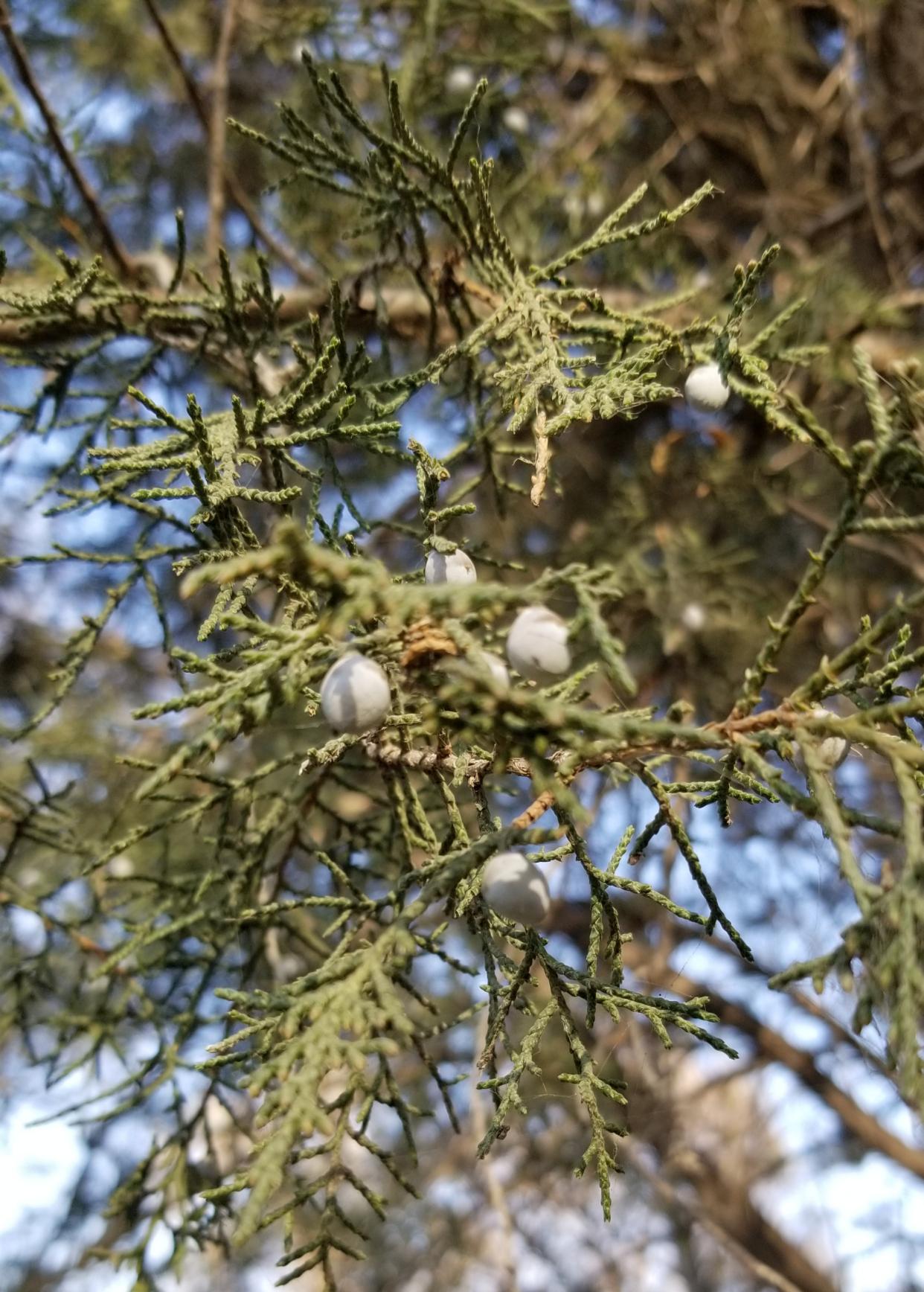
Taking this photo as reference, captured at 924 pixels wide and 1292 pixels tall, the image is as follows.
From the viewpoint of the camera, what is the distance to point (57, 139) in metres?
1.93

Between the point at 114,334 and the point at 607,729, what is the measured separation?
129 centimetres

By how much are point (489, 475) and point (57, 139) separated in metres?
1.18

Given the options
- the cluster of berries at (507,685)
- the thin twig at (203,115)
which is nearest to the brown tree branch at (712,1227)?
the cluster of berries at (507,685)

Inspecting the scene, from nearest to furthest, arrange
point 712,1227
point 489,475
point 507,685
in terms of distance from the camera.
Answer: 1. point 507,685
2. point 489,475
3. point 712,1227

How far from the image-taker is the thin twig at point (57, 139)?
1864 millimetres

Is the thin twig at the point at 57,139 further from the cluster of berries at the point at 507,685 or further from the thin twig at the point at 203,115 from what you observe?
the cluster of berries at the point at 507,685

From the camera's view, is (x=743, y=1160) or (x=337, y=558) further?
(x=743, y=1160)

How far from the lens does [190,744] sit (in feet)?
2.80

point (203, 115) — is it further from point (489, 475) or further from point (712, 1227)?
point (712, 1227)

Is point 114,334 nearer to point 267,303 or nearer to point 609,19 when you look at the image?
point 267,303

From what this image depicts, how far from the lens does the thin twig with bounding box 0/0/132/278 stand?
186cm

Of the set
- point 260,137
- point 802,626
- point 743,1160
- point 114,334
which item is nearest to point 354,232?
point 260,137

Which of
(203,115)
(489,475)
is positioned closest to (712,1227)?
(489,475)

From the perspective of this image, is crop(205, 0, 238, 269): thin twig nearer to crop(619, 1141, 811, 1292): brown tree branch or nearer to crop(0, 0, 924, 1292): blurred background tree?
crop(0, 0, 924, 1292): blurred background tree
